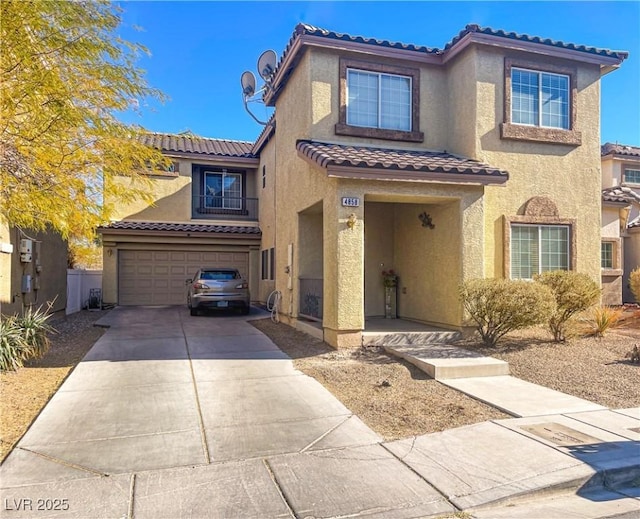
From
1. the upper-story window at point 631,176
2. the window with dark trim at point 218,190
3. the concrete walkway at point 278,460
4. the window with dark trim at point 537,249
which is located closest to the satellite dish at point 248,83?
the window with dark trim at point 218,190

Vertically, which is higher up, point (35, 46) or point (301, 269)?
point (35, 46)

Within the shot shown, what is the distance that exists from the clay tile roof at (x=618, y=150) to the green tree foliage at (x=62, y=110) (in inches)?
741

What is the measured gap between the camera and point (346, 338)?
945cm

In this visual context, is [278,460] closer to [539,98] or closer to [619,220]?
[539,98]

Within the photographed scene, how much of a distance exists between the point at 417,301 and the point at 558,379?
4.68m

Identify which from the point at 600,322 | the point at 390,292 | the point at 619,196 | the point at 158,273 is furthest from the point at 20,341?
the point at 619,196

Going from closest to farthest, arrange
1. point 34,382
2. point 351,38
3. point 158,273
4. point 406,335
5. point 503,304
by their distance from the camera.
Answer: point 34,382 → point 503,304 → point 406,335 → point 351,38 → point 158,273

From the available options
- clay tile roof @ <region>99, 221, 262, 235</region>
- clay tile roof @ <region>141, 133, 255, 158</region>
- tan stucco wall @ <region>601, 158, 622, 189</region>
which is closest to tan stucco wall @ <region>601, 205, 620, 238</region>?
tan stucco wall @ <region>601, 158, 622, 189</region>

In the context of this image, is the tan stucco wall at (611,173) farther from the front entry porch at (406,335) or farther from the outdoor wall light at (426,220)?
the front entry porch at (406,335)

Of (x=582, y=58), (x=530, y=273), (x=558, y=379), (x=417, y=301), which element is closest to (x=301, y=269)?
(x=417, y=301)

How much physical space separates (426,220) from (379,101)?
3.14 meters

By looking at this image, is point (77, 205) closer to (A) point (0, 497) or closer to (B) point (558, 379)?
(A) point (0, 497)

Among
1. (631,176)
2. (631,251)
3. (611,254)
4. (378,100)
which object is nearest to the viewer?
(378,100)

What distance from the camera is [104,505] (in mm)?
3744
